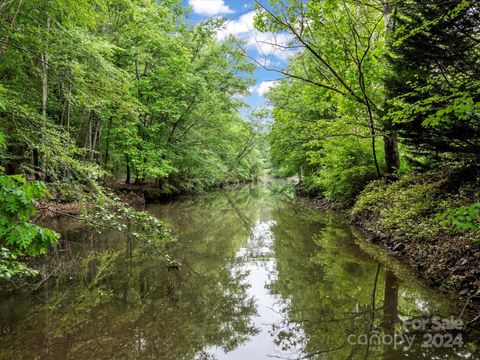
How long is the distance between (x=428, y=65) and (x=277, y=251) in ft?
17.8

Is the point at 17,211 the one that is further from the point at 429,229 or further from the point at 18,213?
the point at 429,229

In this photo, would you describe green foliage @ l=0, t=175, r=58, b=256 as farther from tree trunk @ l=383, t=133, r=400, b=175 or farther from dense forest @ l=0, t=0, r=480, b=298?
tree trunk @ l=383, t=133, r=400, b=175

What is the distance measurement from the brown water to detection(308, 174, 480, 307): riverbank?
36 cm

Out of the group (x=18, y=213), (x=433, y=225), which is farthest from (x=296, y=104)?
(x=18, y=213)


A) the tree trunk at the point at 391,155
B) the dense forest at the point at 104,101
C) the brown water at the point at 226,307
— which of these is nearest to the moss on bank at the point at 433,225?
the brown water at the point at 226,307

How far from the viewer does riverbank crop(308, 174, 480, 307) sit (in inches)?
183

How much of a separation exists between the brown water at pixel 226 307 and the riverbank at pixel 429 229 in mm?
363

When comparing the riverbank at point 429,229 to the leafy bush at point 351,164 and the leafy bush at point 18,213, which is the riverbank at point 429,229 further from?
the leafy bush at point 18,213

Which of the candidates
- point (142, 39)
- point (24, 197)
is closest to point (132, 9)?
point (142, 39)

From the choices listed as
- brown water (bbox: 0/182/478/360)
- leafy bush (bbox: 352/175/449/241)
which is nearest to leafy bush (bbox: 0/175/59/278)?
brown water (bbox: 0/182/478/360)

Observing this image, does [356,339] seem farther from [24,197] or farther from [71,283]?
[71,283]

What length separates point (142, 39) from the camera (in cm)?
1556

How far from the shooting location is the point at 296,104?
17422 millimetres

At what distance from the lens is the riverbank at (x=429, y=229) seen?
464 cm
